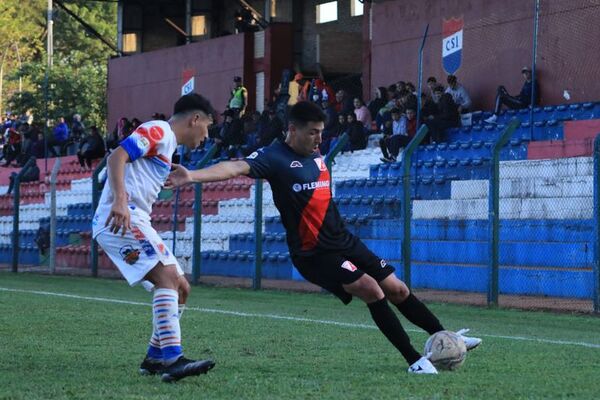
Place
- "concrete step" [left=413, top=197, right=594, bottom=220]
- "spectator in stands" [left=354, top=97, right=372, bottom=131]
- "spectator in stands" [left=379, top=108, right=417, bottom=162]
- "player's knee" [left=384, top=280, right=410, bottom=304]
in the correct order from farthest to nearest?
"spectator in stands" [left=354, top=97, right=372, bottom=131]
"spectator in stands" [left=379, top=108, right=417, bottom=162]
"concrete step" [left=413, top=197, right=594, bottom=220]
"player's knee" [left=384, top=280, right=410, bottom=304]

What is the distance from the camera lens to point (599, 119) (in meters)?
21.2

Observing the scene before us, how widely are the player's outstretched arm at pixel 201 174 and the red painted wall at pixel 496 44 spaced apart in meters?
15.3

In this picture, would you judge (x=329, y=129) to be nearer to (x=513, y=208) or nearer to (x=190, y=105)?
(x=513, y=208)

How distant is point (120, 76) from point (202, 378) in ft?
110

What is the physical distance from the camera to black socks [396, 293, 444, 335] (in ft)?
29.6

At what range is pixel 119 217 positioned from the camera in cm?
805

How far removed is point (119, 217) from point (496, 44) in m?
18.2

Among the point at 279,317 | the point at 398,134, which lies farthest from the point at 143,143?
the point at 398,134

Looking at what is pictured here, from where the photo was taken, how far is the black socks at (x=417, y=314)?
9.02m

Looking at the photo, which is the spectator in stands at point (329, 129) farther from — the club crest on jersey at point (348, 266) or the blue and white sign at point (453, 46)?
the club crest on jersey at point (348, 266)

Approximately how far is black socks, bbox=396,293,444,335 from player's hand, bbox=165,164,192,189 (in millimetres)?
1746

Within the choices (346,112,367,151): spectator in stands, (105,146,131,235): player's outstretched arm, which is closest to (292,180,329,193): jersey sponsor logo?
(105,146,131,235): player's outstretched arm

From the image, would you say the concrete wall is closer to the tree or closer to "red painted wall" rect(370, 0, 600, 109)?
"red painted wall" rect(370, 0, 600, 109)

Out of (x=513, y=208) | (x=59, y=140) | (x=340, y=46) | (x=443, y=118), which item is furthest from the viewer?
(x=59, y=140)
